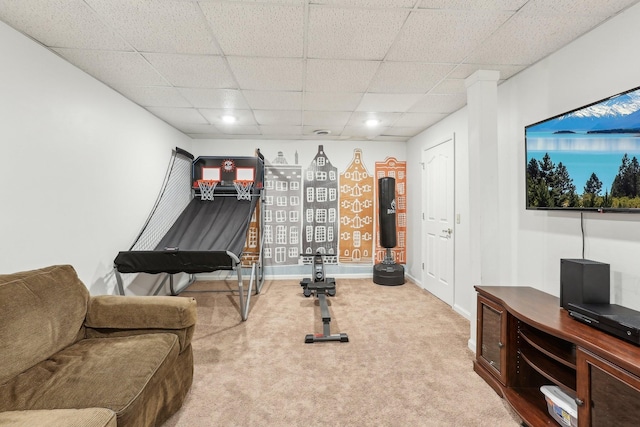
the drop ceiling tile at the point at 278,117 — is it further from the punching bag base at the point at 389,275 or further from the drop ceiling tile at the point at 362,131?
the punching bag base at the point at 389,275

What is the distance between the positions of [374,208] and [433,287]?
1.58m

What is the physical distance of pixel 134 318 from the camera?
1.76m

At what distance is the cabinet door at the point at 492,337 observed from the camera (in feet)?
6.06

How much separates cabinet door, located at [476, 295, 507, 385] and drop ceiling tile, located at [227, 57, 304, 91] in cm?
228

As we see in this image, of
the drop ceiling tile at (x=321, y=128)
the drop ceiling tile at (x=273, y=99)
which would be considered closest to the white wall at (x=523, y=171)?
the drop ceiling tile at (x=273, y=99)

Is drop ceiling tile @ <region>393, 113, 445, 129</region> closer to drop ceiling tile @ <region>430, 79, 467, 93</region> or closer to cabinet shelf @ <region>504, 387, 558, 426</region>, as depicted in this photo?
drop ceiling tile @ <region>430, 79, 467, 93</region>

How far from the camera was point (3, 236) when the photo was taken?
1.72 metres

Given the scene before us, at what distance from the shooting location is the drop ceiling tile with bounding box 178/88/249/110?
9.00 feet

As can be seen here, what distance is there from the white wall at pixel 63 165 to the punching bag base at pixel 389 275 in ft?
11.1

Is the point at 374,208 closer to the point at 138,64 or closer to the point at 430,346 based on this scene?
the point at 430,346

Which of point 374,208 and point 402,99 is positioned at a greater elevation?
point 402,99

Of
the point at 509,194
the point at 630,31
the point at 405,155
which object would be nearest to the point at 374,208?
the point at 405,155

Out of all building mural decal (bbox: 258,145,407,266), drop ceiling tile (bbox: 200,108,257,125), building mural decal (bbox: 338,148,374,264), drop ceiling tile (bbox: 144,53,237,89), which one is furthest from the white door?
drop ceiling tile (bbox: 144,53,237,89)

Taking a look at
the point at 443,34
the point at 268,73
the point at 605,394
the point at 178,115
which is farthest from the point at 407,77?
the point at 178,115
